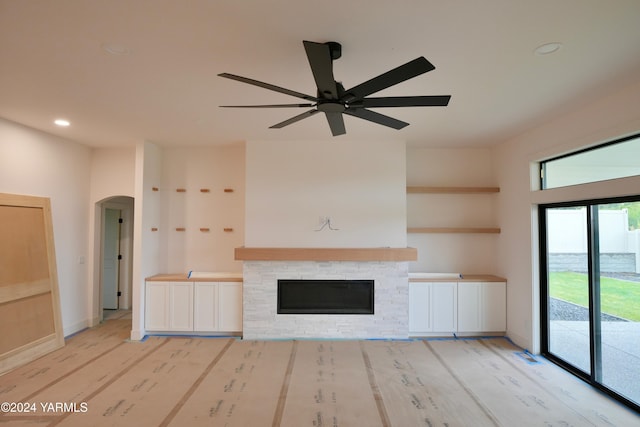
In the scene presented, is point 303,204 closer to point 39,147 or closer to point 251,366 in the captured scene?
point 251,366

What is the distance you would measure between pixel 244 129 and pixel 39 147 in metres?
2.65

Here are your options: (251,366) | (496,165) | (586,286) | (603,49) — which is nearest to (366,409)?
(251,366)

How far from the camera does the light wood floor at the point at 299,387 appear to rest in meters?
2.64

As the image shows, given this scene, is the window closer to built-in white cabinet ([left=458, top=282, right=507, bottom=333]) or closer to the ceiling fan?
built-in white cabinet ([left=458, top=282, right=507, bottom=333])

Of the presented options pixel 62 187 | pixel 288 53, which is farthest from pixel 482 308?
pixel 62 187

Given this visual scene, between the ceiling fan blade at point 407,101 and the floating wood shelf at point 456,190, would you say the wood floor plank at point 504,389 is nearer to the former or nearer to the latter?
the floating wood shelf at point 456,190

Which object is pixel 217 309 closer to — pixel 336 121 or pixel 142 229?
pixel 142 229

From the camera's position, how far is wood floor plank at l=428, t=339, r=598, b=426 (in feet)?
8.71

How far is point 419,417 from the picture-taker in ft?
8.72

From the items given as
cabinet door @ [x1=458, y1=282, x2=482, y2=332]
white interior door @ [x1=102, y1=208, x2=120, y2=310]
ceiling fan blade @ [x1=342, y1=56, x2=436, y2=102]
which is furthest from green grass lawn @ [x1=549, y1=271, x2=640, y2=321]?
white interior door @ [x1=102, y1=208, x2=120, y2=310]

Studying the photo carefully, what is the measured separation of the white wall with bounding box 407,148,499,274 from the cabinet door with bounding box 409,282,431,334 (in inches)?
19.0

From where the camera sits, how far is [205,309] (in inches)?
179

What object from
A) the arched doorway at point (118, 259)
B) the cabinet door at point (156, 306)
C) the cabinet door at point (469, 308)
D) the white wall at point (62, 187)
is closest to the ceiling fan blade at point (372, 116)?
the cabinet door at point (469, 308)

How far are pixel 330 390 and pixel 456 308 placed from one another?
2.35 m
